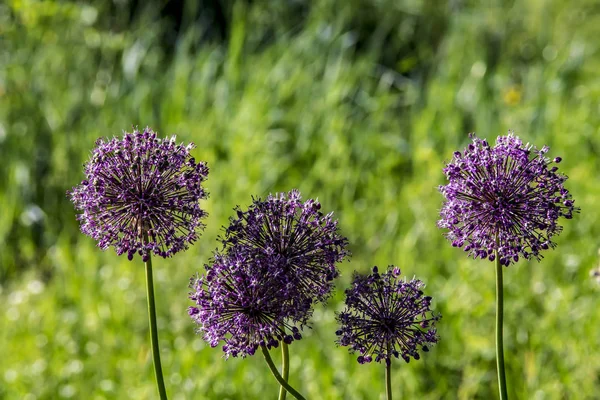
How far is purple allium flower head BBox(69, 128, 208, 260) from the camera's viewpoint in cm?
158

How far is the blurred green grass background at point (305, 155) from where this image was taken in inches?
167

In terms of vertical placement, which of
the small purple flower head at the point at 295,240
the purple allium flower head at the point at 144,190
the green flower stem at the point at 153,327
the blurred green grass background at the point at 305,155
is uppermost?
the blurred green grass background at the point at 305,155

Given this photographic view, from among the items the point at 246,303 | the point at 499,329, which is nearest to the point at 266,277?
the point at 246,303

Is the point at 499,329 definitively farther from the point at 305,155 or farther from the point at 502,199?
the point at 305,155

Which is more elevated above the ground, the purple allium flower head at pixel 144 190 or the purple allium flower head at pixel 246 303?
the purple allium flower head at pixel 144 190

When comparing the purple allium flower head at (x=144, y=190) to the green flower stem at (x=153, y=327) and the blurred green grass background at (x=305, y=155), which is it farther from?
the blurred green grass background at (x=305, y=155)

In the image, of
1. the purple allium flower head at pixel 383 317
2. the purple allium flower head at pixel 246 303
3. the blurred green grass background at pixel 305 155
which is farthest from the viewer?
the blurred green grass background at pixel 305 155

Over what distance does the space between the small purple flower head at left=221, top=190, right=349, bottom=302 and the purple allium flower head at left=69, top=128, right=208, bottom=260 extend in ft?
0.35

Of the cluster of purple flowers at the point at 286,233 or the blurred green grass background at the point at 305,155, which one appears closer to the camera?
the cluster of purple flowers at the point at 286,233

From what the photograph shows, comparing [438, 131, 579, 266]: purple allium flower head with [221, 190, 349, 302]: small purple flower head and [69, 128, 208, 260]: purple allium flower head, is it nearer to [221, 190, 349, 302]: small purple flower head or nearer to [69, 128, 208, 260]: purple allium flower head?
[221, 190, 349, 302]: small purple flower head

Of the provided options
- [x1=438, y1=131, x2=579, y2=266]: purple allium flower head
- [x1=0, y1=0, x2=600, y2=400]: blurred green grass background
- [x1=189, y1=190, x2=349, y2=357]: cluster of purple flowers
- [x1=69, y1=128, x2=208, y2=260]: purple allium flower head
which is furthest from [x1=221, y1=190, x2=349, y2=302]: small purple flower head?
[x1=0, y1=0, x2=600, y2=400]: blurred green grass background

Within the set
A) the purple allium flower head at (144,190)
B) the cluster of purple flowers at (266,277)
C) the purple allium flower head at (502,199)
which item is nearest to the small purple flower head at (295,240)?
the cluster of purple flowers at (266,277)

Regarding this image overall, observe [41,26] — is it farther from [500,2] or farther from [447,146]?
[500,2]

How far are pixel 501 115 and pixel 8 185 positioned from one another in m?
4.16
